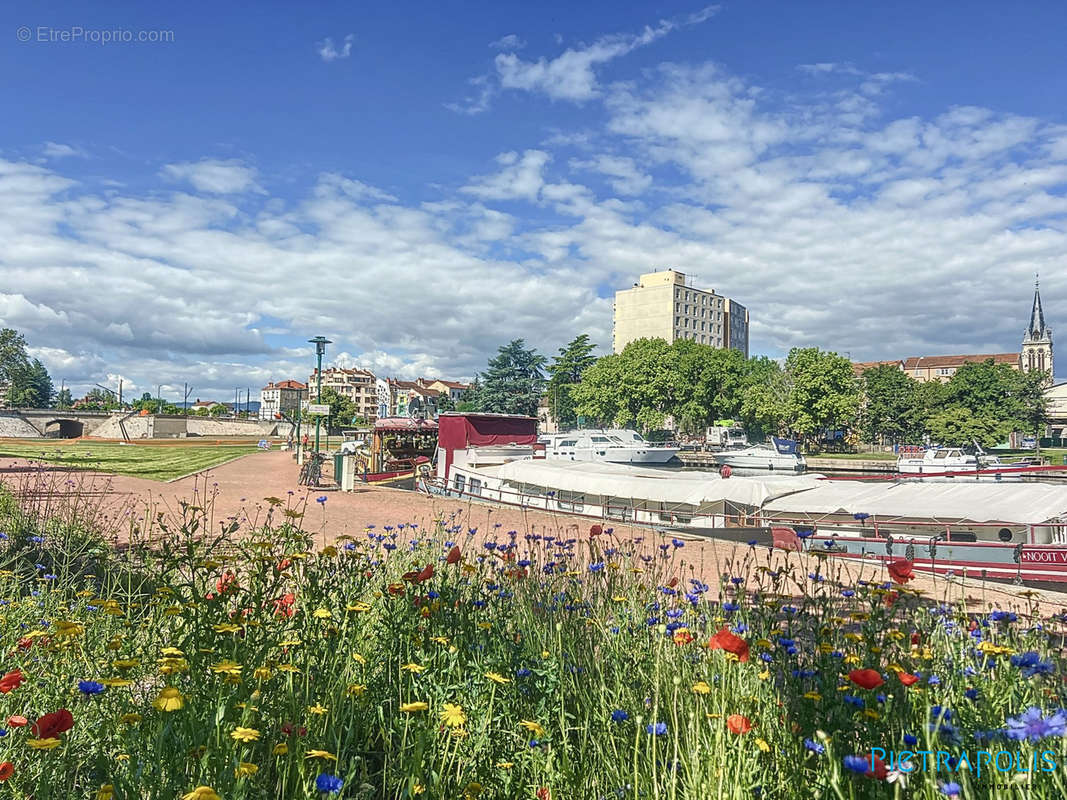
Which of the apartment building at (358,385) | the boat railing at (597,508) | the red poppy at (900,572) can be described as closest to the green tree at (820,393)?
the boat railing at (597,508)

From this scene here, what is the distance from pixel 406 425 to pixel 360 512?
20.2 metres

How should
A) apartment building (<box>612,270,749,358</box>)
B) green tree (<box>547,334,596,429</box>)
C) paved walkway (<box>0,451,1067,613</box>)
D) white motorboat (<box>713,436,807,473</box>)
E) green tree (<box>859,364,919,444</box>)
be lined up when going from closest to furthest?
1. paved walkway (<box>0,451,1067,613</box>)
2. white motorboat (<box>713,436,807,473</box>)
3. green tree (<box>859,364,919,444</box>)
4. green tree (<box>547,334,596,429</box>)
5. apartment building (<box>612,270,749,358</box>)

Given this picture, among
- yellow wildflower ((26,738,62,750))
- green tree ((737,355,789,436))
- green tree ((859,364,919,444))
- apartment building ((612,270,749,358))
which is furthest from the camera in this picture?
apartment building ((612,270,749,358))

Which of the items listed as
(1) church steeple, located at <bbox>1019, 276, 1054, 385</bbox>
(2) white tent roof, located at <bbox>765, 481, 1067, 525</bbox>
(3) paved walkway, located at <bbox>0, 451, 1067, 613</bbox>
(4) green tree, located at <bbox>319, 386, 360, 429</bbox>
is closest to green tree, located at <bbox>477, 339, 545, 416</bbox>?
(4) green tree, located at <bbox>319, 386, 360, 429</bbox>

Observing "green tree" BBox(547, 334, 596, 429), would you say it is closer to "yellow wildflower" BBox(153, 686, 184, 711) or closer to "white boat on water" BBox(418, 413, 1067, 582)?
"white boat on water" BBox(418, 413, 1067, 582)

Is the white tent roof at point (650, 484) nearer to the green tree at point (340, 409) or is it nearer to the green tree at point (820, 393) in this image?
the green tree at point (820, 393)

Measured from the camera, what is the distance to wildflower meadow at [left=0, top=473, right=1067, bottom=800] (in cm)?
193

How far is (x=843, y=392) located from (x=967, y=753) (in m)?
62.7

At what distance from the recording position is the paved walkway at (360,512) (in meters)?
7.01

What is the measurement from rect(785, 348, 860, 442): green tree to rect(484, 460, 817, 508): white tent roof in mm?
42946

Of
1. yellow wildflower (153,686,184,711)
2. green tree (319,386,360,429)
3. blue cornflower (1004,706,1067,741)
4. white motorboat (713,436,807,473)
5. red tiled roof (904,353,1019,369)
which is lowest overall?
white motorboat (713,436,807,473)

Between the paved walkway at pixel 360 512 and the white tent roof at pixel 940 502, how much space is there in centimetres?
229

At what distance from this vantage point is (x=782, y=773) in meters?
2.24

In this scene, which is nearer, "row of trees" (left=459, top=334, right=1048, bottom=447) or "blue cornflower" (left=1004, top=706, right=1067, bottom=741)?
"blue cornflower" (left=1004, top=706, right=1067, bottom=741)
